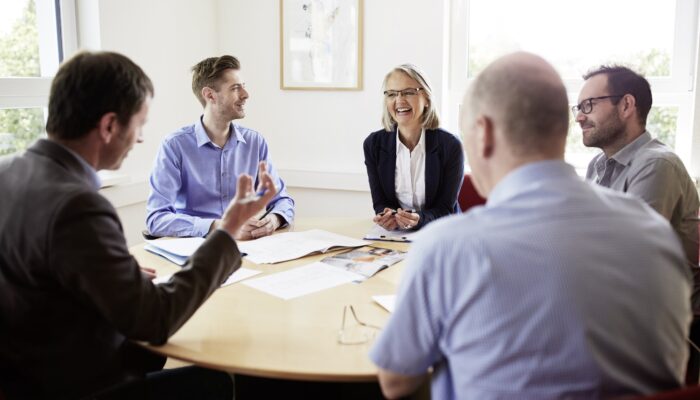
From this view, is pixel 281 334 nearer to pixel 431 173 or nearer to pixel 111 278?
pixel 111 278

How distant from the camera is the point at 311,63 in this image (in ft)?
13.1

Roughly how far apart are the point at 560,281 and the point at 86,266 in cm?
88

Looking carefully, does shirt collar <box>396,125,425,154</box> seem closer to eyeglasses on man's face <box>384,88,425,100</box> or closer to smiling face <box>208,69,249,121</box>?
eyeglasses on man's face <box>384,88,425,100</box>

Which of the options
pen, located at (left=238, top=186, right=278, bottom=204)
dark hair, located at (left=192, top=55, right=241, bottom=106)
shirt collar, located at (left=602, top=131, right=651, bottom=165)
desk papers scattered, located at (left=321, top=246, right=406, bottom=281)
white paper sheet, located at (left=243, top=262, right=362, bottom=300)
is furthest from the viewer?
dark hair, located at (left=192, top=55, right=241, bottom=106)

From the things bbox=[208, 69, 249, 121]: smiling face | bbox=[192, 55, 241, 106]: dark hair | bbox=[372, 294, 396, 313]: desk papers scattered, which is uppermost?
bbox=[192, 55, 241, 106]: dark hair

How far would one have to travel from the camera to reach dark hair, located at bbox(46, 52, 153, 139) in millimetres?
1322

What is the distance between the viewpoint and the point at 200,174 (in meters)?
2.80

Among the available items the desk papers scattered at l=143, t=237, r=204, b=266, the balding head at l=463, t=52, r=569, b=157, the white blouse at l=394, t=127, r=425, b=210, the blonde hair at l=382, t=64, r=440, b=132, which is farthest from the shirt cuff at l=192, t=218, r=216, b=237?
the balding head at l=463, t=52, r=569, b=157

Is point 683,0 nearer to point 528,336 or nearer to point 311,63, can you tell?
point 311,63

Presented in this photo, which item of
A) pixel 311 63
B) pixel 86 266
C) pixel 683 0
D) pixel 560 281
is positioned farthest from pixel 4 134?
pixel 683 0

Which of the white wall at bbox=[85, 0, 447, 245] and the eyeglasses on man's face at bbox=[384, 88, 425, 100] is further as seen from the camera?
the white wall at bbox=[85, 0, 447, 245]

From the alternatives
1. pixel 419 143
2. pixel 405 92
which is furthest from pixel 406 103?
pixel 419 143

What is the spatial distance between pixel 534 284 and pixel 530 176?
21cm

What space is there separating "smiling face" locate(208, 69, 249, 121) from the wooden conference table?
42.5 inches
